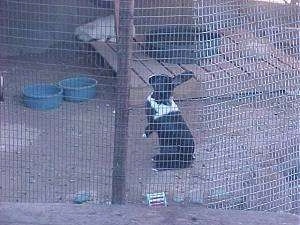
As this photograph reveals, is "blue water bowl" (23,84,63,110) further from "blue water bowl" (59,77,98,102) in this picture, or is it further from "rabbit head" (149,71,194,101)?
"rabbit head" (149,71,194,101)

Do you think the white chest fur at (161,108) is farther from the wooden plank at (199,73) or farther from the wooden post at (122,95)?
the wooden post at (122,95)

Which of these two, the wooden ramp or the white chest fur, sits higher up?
the wooden ramp

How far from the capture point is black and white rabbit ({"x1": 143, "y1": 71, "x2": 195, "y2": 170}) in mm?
4676

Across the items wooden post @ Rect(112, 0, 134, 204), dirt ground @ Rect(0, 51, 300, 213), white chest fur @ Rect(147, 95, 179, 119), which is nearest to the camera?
wooden post @ Rect(112, 0, 134, 204)

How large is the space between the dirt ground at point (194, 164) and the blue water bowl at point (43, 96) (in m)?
0.32

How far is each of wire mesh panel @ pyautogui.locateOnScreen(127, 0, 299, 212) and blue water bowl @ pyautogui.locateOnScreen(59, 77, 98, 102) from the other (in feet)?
3.92

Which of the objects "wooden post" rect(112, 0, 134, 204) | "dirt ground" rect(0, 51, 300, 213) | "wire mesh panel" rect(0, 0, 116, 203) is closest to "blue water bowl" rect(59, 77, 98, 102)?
"wire mesh panel" rect(0, 0, 116, 203)

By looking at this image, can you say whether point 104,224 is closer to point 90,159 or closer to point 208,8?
point 208,8

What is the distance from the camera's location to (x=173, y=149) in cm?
491

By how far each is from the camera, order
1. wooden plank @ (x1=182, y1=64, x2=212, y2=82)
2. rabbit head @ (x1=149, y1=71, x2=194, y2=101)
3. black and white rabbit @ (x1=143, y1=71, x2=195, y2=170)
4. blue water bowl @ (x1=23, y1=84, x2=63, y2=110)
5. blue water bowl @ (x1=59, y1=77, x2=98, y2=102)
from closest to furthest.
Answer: wooden plank @ (x1=182, y1=64, x2=212, y2=82) → black and white rabbit @ (x1=143, y1=71, x2=195, y2=170) → rabbit head @ (x1=149, y1=71, x2=194, y2=101) → blue water bowl @ (x1=23, y1=84, x2=63, y2=110) → blue water bowl @ (x1=59, y1=77, x2=98, y2=102)

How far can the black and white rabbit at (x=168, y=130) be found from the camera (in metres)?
4.68

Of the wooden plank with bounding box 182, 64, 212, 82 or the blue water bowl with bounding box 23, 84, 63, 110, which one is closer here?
the wooden plank with bounding box 182, 64, 212, 82

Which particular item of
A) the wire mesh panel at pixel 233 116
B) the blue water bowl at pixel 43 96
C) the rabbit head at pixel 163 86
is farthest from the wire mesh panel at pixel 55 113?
the rabbit head at pixel 163 86

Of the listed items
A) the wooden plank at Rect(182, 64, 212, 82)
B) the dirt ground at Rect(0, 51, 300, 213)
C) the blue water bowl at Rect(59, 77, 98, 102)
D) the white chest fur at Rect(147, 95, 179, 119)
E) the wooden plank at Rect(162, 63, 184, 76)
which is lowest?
the dirt ground at Rect(0, 51, 300, 213)
